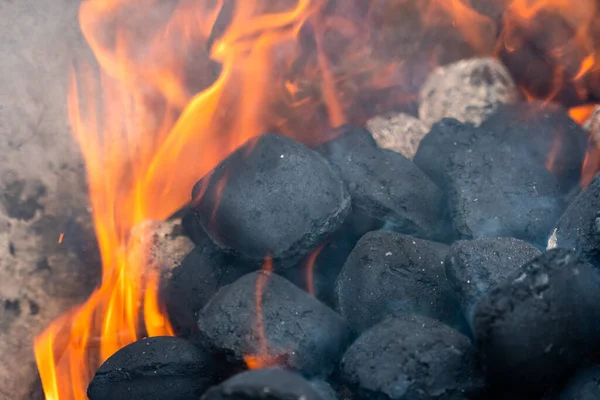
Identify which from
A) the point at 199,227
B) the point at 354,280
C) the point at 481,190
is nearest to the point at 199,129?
the point at 199,227

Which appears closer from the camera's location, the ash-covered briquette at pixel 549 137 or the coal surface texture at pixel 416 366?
the coal surface texture at pixel 416 366

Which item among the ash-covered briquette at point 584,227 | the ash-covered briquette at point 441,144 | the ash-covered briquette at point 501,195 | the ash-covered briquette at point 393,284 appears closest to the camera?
the ash-covered briquette at point 584,227

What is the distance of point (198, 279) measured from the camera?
1.88 m

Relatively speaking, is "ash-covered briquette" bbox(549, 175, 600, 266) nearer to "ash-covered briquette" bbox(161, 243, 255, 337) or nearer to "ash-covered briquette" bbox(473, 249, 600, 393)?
"ash-covered briquette" bbox(473, 249, 600, 393)

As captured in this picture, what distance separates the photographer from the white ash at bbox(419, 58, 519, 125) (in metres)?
2.36

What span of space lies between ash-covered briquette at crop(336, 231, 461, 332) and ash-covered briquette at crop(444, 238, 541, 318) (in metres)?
0.08

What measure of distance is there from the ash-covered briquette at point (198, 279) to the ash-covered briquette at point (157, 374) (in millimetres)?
265

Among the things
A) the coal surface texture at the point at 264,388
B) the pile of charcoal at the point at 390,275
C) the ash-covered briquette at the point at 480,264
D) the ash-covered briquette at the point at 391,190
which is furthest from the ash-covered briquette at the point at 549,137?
the coal surface texture at the point at 264,388

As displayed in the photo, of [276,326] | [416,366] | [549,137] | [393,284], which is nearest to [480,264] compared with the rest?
[393,284]

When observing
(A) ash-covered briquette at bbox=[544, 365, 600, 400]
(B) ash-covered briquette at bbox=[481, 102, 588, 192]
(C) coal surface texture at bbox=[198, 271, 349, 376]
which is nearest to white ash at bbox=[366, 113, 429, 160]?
(B) ash-covered briquette at bbox=[481, 102, 588, 192]

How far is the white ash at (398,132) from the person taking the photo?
2.33 metres

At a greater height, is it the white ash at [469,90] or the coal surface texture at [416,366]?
the white ash at [469,90]

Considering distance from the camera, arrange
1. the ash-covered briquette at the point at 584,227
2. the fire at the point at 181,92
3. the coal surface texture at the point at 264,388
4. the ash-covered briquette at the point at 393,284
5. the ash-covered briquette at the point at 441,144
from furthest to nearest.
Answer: the ash-covered briquette at the point at 441,144
the fire at the point at 181,92
the ash-covered briquette at the point at 393,284
the ash-covered briquette at the point at 584,227
the coal surface texture at the point at 264,388

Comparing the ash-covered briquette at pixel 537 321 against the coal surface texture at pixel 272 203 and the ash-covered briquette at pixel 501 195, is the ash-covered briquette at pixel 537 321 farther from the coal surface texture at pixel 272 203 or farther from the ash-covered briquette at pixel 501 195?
the coal surface texture at pixel 272 203
